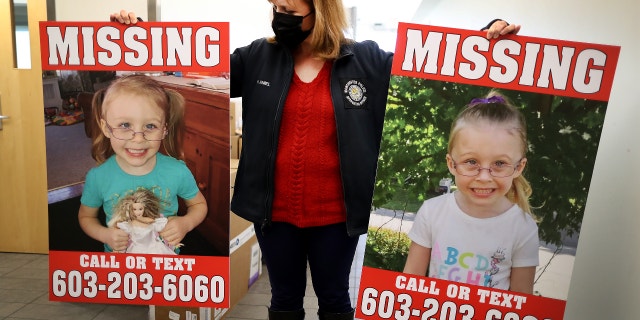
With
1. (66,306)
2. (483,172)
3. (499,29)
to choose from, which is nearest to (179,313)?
(66,306)

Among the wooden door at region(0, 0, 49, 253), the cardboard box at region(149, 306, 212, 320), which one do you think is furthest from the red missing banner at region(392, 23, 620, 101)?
the wooden door at region(0, 0, 49, 253)

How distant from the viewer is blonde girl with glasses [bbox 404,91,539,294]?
1.24m

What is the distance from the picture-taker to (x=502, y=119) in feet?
4.08

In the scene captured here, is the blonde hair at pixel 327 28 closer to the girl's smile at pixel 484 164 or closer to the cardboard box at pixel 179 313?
the girl's smile at pixel 484 164

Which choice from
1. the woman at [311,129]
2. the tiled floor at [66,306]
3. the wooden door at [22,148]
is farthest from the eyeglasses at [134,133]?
the wooden door at [22,148]

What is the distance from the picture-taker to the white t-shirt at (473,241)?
1.27 m

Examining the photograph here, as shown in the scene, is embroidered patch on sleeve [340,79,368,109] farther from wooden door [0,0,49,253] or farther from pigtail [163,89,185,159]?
wooden door [0,0,49,253]

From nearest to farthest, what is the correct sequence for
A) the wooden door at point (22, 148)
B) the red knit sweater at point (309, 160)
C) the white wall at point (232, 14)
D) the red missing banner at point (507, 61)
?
the red missing banner at point (507, 61)
the red knit sweater at point (309, 160)
the wooden door at point (22, 148)
the white wall at point (232, 14)

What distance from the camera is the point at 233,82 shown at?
1.43 m

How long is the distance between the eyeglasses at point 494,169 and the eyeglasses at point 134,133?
92cm

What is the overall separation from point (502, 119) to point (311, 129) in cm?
52

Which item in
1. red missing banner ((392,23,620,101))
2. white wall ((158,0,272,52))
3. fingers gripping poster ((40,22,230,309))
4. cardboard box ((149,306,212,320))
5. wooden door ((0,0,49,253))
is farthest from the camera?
white wall ((158,0,272,52))

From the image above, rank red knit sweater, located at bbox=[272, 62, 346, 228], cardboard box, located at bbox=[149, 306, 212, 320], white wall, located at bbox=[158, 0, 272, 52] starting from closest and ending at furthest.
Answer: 1. red knit sweater, located at bbox=[272, 62, 346, 228]
2. cardboard box, located at bbox=[149, 306, 212, 320]
3. white wall, located at bbox=[158, 0, 272, 52]

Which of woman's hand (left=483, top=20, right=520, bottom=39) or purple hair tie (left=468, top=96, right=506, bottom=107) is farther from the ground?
woman's hand (left=483, top=20, right=520, bottom=39)
